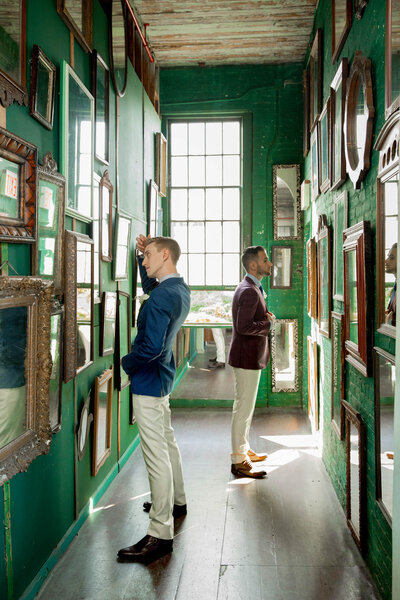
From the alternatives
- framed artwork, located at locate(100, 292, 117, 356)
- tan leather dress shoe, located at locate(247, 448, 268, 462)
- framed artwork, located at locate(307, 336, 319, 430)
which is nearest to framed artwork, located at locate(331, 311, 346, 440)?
tan leather dress shoe, located at locate(247, 448, 268, 462)

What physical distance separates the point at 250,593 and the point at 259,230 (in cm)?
461

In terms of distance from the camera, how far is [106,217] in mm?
3789

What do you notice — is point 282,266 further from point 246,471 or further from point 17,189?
point 17,189

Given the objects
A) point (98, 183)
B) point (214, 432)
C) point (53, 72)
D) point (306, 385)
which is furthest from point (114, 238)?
point (306, 385)

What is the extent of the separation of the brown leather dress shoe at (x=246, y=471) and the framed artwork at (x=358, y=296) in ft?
4.88

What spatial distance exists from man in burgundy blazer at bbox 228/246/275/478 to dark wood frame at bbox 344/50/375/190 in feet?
4.41

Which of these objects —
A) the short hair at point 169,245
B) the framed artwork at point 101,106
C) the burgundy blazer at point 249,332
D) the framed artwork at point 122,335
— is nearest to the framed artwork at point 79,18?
the framed artwork at point 101,106

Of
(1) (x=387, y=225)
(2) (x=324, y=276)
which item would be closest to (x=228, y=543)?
(1) (x=387, y=225)

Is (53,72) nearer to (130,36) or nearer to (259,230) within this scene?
(130,36)

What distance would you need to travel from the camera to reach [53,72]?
2646mm

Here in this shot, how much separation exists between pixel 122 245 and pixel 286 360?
307 centimetres

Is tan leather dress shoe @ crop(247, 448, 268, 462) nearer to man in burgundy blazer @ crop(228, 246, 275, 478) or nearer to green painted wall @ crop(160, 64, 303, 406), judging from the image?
man in burgundy blazer @ crop(228, 246, 275, 478)

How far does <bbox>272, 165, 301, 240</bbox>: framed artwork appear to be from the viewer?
6.37 metres

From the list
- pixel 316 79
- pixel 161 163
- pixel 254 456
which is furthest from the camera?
pixel 161 163
